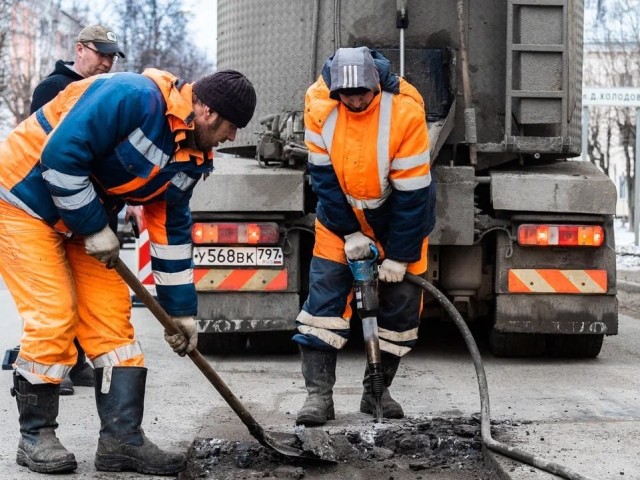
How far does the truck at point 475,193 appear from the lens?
244 inches

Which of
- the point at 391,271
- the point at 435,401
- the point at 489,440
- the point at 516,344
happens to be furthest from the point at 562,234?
the point at 489,440

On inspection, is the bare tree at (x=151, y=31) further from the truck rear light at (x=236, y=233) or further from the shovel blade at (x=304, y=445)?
the shovel blade at (x=304, y=445)

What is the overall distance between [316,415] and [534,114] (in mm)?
2584

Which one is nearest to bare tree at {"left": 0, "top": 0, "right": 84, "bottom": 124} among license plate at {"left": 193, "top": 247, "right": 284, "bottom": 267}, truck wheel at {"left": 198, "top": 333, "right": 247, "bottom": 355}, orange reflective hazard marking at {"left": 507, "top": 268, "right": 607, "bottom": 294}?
truck wheel at {"left": 198, "top": 333, "right": 247, "bottom": 355}

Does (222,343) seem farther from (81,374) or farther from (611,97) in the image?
(611,97)

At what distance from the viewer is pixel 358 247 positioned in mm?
4770

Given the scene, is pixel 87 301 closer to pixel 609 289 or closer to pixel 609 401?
pixel 609 401

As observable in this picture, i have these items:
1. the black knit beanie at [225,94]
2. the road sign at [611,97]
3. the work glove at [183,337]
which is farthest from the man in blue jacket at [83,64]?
the road sign at [611,97]

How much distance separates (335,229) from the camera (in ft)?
16.0

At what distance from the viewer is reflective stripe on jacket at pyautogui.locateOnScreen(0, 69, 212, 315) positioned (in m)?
3.63

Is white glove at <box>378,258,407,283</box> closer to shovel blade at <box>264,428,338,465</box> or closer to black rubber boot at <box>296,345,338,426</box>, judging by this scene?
black rubber boot at <box>296,345,338,426</box>

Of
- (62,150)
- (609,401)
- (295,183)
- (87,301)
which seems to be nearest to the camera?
(62,150)

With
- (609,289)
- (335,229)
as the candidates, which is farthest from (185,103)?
(609,289)

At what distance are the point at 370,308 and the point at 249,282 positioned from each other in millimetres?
1746
